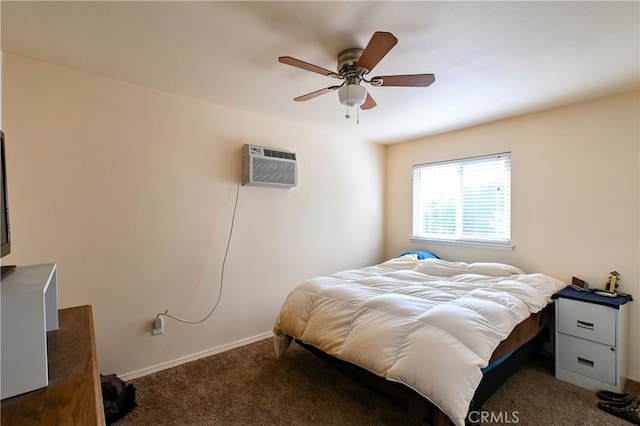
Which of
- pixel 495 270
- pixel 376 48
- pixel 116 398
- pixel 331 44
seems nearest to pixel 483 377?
pixel 495 270

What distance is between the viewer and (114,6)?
1486mm

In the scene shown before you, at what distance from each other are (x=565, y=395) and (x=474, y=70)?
2.39m

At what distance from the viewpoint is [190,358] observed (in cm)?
262

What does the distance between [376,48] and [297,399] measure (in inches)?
87.0

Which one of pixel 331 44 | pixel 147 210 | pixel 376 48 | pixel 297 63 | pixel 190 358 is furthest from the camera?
pixel 190 358

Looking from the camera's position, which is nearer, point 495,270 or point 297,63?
point 297,63

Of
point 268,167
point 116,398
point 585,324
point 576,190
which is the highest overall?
point 268,167

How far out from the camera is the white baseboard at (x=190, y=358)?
2340mm

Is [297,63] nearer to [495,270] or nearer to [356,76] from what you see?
[356,76]

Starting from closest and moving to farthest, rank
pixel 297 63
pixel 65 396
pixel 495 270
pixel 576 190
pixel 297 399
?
1. pixel 65 396
2. pixel 297 63
3. pixel 297 399
4. pixel 576 190
5. pixel 495 270

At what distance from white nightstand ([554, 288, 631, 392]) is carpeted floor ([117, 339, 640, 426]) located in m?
0.13

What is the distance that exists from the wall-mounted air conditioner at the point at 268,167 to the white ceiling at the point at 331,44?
0.49 metres

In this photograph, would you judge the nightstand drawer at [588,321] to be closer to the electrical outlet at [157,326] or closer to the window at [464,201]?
the window at [464,201]

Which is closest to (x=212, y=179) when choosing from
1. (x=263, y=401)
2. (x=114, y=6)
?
(x=114, y=6)
